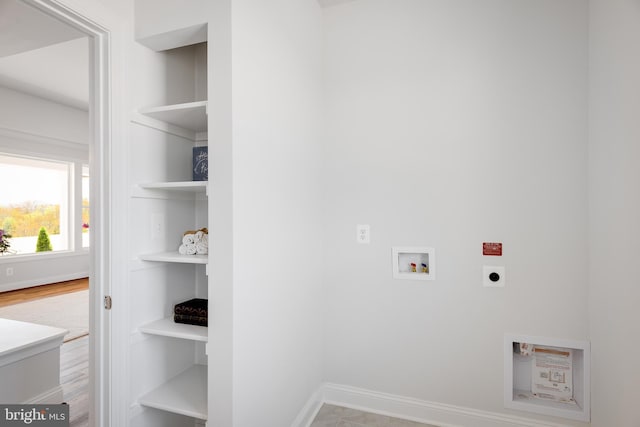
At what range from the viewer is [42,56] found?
373 cm

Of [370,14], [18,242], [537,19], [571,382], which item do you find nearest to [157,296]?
[370,14]

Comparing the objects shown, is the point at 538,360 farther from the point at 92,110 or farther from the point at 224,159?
the point at 92,110

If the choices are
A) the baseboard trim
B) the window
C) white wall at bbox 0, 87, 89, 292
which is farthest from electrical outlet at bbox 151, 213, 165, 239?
the window

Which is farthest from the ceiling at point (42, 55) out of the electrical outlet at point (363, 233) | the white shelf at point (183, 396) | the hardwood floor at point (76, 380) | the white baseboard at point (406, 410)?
the white baseboard at point (406, 410)

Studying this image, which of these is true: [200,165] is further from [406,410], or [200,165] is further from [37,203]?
[37,203]

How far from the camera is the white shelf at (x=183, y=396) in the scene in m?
1.53

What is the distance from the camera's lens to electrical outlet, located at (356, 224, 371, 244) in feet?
7.41

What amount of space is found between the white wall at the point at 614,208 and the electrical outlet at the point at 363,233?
1.21m

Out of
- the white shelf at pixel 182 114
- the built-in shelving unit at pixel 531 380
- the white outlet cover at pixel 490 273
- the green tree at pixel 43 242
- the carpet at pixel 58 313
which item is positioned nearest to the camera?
the white shelf at pixel 182 114

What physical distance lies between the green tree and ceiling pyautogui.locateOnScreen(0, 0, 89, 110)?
7.39 feet

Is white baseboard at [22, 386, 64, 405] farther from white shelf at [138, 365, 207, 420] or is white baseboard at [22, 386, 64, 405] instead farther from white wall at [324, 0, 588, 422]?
white wall at [324, 0, 588, 422]

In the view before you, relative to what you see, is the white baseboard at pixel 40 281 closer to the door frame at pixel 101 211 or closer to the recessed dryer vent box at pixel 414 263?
the door frame at pixel 101 211

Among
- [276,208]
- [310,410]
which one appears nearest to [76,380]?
[310,410]

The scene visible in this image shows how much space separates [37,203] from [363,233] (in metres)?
6.28
